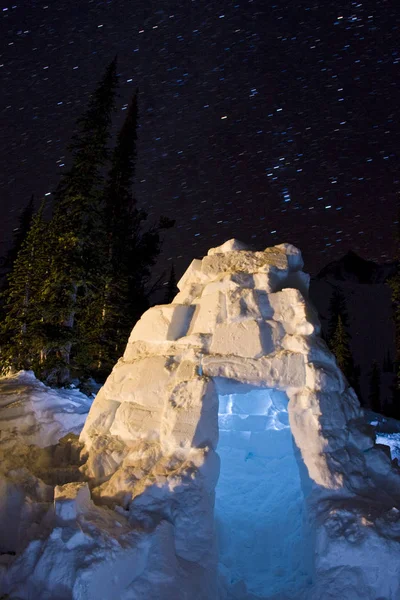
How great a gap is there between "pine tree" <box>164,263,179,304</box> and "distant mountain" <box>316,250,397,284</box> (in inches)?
1655

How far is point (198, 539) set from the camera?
5.53 m

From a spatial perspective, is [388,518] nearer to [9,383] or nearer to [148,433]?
[148,433]

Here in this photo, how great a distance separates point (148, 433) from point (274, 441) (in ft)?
8.92

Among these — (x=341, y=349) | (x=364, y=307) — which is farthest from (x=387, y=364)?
(x=341, y=349)

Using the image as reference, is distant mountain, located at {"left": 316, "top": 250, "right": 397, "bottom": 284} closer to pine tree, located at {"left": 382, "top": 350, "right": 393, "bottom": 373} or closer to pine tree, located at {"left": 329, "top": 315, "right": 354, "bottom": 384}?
pine tree, located at {"left": 382, "top": 350, "right": 393, "bottom": 373}

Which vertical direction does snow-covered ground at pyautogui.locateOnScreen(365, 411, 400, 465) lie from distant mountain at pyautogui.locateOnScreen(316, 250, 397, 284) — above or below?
above

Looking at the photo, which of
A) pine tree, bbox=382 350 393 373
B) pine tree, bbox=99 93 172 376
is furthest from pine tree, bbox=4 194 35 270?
pine tree, bbox=382 350 393 373

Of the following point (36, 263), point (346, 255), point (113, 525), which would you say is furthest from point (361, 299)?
point (113, 525)

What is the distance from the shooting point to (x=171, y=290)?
118 ft

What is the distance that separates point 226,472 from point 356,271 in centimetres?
7141

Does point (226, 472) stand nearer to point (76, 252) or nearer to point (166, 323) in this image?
point (166, 323)

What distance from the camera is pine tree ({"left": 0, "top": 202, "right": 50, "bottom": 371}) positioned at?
13648 millimetres

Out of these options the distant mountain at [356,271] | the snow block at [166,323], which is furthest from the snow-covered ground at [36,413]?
the distant mountain at [356,271]

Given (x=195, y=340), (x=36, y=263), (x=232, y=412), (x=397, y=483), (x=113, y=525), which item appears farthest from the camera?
(x=36, y=263)
